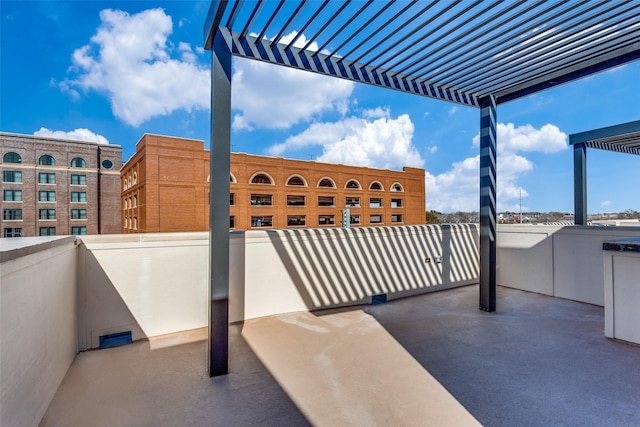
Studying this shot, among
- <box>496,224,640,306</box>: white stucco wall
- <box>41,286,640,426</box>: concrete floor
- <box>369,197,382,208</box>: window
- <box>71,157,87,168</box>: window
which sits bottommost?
<box>41,286,640,426</box>: concrete floor

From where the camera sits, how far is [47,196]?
3159 centimetres

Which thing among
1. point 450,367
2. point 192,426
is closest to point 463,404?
point 450,367

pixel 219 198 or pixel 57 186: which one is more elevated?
pixel 57 186

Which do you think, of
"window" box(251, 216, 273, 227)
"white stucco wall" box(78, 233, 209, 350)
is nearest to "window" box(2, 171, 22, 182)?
"window" box(251, 216, 273, 227)

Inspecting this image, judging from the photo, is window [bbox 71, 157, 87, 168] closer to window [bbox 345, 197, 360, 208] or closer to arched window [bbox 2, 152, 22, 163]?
arched window [bbox 2, 152, 22, 163]

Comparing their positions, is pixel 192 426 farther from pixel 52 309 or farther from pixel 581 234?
pixel 581 234

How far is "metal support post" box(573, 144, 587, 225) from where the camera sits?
22.4 ft

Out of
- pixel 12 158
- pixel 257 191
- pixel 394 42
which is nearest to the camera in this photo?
pixel 394 42

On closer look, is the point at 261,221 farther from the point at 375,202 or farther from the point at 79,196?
the point at 79,196

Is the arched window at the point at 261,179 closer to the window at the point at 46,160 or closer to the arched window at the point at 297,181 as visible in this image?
the arched window at the point at 297,181

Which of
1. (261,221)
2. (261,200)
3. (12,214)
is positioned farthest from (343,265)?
(12,214)

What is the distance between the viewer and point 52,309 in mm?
2449

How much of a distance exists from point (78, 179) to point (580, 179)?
43511 millimetres

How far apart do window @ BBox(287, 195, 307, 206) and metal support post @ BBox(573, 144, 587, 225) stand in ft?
88.1
